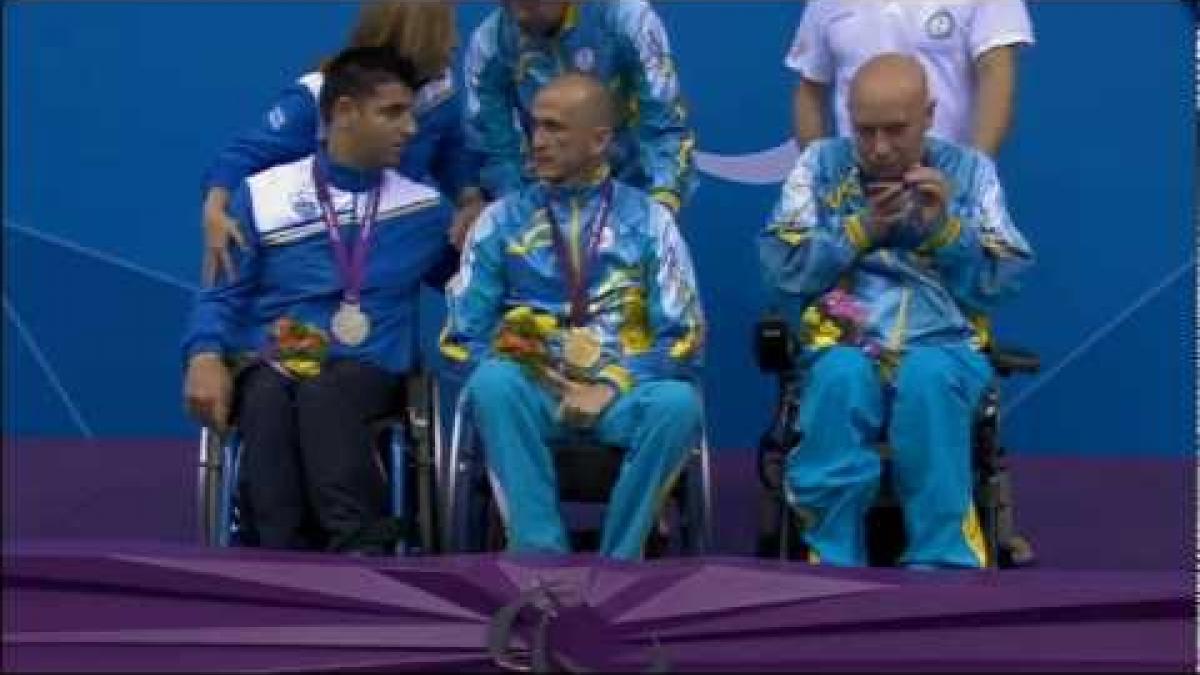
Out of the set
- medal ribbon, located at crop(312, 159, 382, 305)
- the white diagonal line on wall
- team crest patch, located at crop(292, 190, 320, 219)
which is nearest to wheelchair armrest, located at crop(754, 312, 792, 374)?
medal ribbon, located at crop(312, 159, 382, 305)

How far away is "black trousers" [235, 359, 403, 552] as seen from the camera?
4824 millimetres

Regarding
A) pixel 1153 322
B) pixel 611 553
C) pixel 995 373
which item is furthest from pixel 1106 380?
pixel 611 553

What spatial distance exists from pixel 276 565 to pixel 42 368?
85.1 inches

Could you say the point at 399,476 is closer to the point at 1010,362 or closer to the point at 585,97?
the point at 585,97

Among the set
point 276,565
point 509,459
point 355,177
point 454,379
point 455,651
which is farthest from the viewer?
point 454,379

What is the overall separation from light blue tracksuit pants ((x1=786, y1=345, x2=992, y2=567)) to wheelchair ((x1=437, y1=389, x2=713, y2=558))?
A: 0.21 meters

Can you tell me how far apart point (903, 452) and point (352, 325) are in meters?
1.13

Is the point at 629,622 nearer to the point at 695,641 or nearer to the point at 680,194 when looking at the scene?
the point at 695,641

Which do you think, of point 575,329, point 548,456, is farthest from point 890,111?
point 548,456

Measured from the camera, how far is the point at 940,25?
5414 millimetres

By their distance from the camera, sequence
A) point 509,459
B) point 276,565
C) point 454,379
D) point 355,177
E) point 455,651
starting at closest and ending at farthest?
1. point 455,651
2. point 276,565
3. point 509,459
4. point 355,177
5. point 454,379

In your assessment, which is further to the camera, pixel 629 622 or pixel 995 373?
pixel 995 373

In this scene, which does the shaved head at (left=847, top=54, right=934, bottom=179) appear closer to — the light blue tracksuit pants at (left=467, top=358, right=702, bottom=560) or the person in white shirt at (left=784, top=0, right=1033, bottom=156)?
the person in white shirt at (left=784, top=0, right=1033, bottom=156)

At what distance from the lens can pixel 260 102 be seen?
6.26 meters
